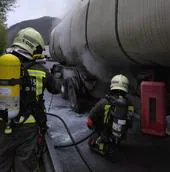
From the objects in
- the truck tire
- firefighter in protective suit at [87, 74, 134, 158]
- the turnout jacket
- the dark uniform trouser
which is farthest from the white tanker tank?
the dark uniform trouser

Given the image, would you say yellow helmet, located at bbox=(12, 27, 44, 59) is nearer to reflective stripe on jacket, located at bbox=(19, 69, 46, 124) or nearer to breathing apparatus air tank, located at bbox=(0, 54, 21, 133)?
reflective stripe on jacket, located at bbox=(19, 69, 46, 124)

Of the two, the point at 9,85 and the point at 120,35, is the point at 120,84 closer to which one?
the point at 120,35

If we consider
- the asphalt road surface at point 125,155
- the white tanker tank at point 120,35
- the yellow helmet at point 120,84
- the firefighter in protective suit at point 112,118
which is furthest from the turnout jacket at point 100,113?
the white tanker tank at point 120,35

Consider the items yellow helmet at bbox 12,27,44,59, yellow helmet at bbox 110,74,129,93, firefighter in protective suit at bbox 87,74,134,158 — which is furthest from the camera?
yellow helmet at bbox 110,74,129,93

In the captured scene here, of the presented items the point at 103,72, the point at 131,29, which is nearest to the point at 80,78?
the point at 103,72

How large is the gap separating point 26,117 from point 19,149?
36cm

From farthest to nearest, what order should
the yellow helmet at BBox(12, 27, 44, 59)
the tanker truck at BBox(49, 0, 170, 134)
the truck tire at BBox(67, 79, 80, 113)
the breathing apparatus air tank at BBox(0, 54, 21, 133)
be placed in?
the truck tire at BBox(67, 79, 80, 113), the yellow helmet at BBox(12, 27, 44, 59), the tanker truck at BBox(49, 0, 170, 134), the breathing apparatus air tank at BBox(0, 54, 21, 133)

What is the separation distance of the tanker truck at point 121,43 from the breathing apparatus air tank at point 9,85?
1389mm

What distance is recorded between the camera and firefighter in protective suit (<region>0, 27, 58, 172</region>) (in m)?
3.77

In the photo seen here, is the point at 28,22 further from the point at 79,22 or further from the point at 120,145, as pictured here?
the point at 120,145

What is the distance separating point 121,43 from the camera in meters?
4.66

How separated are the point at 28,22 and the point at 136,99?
18824mm

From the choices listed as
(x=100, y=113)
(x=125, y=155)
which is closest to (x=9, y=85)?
(x=100, y=113)

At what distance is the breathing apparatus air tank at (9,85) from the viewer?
3479 mm
